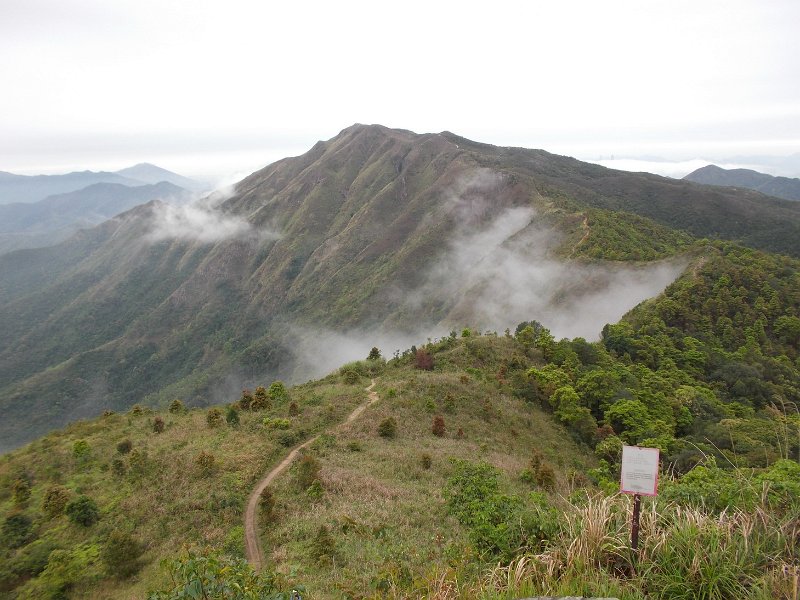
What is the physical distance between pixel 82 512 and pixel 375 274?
113 m

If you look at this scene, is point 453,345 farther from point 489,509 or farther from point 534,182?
point 534,182

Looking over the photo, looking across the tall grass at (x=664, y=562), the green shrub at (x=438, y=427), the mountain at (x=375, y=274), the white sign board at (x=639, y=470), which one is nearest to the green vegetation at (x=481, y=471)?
the tall grass at (x=664, y=562)

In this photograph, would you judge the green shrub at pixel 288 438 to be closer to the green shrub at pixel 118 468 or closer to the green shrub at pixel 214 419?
the green shrub at pixel 214 419

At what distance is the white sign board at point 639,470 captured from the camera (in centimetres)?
605

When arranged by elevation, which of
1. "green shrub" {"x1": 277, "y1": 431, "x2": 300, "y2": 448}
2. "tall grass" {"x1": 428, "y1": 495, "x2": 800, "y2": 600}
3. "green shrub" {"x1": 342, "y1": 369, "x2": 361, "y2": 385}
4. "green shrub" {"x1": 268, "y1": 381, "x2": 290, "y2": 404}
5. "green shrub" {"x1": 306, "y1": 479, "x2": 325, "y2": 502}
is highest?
"tall grass" {"x1": 428, "y1": 495, "x2": 800, "y2": 600}

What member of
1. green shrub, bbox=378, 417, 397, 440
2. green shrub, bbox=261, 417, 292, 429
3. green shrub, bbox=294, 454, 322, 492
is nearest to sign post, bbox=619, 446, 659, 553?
green shrub, bbox=294, 454, 322, 492

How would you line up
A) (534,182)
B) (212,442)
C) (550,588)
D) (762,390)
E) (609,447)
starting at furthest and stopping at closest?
1. (534,182)
2. (762,390)
3. (609,447)
4. (212,442)
5. (550,588)

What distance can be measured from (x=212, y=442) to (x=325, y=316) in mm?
106325

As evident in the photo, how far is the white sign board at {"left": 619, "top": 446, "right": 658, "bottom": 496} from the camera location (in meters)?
6.05

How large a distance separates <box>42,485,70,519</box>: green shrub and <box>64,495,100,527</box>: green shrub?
0.64m

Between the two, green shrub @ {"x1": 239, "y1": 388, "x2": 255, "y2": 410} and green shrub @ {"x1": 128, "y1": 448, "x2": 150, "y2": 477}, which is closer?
green shrub @ {"x1": 128, "y1": 448, "x2": 150, "y2": 477}

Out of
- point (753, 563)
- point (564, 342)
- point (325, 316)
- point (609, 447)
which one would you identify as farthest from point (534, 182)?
point (753, 563)

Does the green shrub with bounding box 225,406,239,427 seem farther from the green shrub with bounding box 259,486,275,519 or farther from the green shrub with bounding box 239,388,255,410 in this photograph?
the green shrub with bounding box 259,486,275,519

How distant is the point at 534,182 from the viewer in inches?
4764
